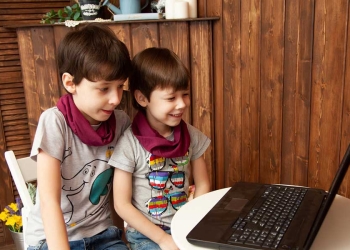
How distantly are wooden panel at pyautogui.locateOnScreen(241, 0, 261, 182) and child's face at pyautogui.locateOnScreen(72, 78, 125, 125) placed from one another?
2.89 ft

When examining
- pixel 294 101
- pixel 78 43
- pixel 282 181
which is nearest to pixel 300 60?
pixel 294 101

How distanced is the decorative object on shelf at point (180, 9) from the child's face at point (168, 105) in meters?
0.93

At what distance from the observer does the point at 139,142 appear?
1287 millimetres

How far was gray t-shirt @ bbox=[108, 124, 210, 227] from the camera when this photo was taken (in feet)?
4.17

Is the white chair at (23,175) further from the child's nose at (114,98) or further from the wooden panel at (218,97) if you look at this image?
the wooden panel at (218,97)

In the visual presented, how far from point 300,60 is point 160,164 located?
76 centimetres

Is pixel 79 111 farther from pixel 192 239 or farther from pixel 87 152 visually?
pixel 192 239

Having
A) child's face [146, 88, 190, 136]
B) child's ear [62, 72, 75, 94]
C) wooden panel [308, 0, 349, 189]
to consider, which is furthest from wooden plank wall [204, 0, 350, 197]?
child's ear [62, 72, 75, 94]

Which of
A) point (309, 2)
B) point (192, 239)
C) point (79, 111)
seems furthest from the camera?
point (309, 2)

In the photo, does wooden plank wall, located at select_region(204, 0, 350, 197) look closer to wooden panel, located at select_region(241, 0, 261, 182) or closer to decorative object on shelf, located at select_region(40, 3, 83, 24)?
wooden panel, located at select_region(241, 0, 261, 182)

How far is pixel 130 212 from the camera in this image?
1.25m

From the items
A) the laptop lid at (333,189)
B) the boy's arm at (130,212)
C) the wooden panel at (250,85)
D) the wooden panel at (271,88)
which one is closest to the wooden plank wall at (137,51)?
the wooden panel at (250,85)

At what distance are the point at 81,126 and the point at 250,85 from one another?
0.99 metres

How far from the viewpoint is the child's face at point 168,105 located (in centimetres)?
124
